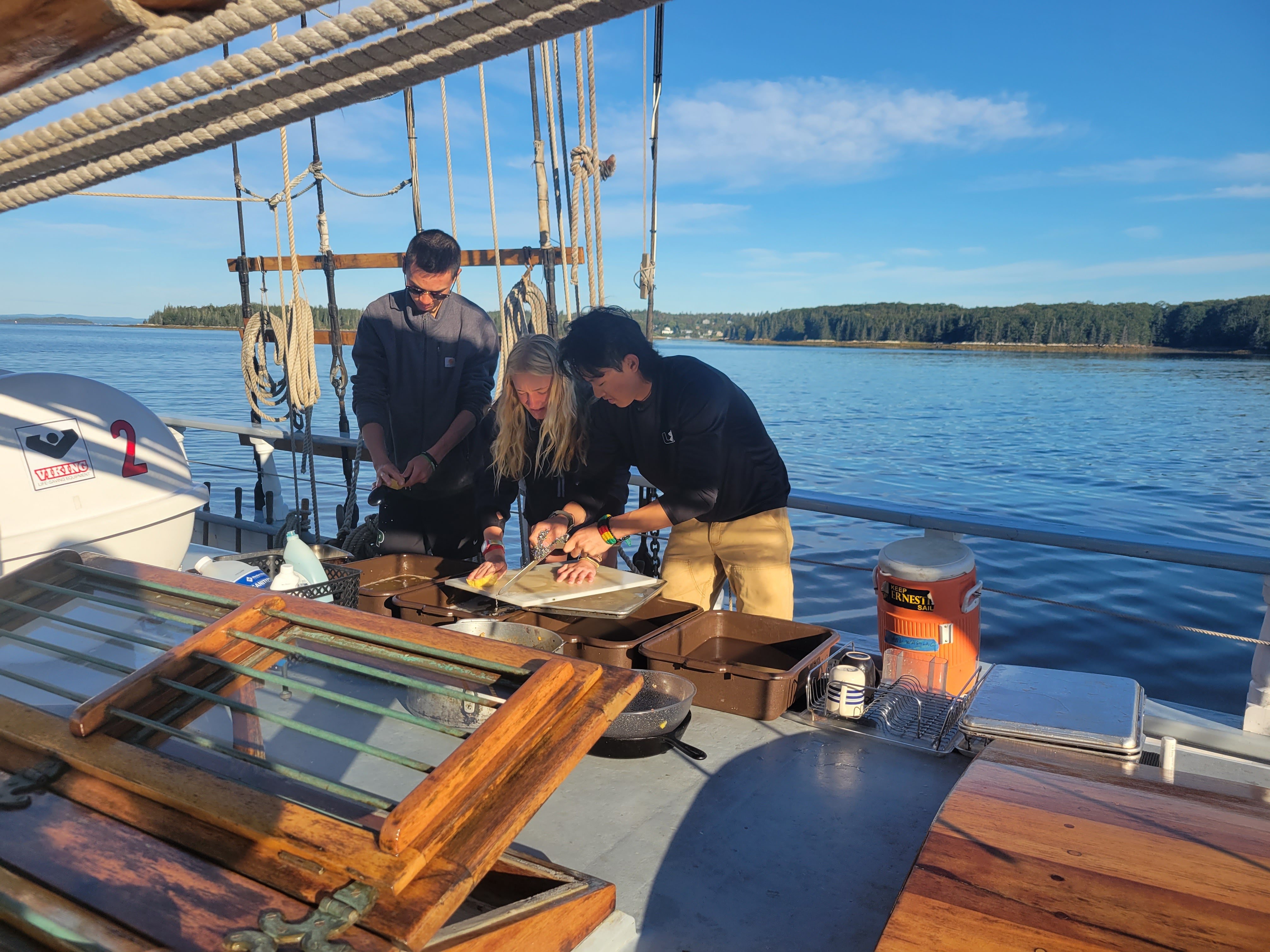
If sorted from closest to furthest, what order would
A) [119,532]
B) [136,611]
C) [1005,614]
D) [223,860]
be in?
[223,860], [136,611], [119,532], [1005,614]

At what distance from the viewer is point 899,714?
2.00 m

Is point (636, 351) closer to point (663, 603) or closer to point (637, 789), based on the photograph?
point (663, 603)

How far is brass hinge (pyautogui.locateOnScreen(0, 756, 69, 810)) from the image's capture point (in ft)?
3.40

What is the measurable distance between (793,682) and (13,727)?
58.6 inches

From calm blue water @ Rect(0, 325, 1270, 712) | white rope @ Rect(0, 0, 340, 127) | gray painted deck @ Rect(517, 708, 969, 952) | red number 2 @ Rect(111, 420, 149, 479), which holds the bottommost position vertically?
calm blue water @ Rect(0, 325, 1270, 712)

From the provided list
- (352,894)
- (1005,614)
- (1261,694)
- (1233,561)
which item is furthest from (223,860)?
(1005,614)

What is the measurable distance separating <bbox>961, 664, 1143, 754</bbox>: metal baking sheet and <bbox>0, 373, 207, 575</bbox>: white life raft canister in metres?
2.43

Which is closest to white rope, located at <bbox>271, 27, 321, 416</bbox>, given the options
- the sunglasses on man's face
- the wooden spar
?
the wooden spar

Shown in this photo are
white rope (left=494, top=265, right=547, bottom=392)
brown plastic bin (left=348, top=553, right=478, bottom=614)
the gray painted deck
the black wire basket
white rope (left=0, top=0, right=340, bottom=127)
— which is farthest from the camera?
white rope (left=494, top=265, right=547, bottom=392)

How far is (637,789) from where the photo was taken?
5.64 ft

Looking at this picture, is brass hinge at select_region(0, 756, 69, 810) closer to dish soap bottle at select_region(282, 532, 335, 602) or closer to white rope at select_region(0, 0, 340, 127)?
white rope at select_region(0, 0, 340, 127)

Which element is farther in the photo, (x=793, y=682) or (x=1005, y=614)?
(x=1005, y=614)

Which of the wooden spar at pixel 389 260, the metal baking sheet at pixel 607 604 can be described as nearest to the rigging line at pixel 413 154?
the wooden spar at pixel 389 260

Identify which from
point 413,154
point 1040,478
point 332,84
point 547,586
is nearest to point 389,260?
point 413,154
